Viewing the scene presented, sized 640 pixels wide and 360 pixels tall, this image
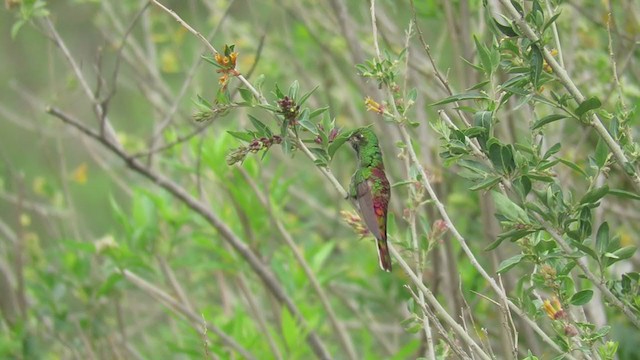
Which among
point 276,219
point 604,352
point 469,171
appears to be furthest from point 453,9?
point 604,352

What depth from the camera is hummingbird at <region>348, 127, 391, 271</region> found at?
217cm

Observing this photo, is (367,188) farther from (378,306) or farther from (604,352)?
(378,306)

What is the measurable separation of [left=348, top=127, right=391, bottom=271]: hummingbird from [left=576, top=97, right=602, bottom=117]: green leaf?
1.77 ft

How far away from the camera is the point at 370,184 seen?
2252mm

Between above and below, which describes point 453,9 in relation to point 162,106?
below

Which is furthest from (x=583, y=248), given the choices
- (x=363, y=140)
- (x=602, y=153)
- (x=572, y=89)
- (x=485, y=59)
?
(x=363, y=140)

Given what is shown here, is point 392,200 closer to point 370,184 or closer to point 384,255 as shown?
point 370,184

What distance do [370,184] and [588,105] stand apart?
0.62 m

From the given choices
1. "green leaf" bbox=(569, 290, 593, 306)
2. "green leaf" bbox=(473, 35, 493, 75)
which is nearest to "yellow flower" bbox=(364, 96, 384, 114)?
"green leaf" bbox=(473, 35, 493, 75)

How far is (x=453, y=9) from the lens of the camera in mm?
3584

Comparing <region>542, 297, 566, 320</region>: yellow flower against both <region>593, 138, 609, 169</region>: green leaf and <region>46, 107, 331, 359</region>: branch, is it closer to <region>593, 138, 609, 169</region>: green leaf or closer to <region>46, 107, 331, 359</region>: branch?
<region>593, 138, 609, 169</region>: green leaf

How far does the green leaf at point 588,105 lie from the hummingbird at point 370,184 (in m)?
0.54

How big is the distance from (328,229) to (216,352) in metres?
2.37

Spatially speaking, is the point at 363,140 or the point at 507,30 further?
the point at 363,140
